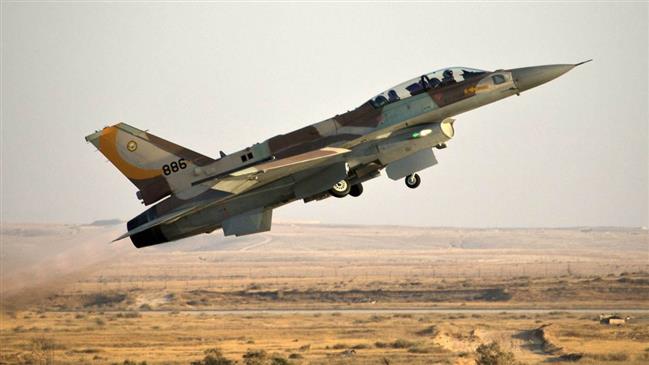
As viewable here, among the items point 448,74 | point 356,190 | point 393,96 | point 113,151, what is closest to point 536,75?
point 448,74

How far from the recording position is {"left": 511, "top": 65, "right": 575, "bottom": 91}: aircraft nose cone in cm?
3512

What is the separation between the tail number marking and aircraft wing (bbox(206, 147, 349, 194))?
304 centimetres

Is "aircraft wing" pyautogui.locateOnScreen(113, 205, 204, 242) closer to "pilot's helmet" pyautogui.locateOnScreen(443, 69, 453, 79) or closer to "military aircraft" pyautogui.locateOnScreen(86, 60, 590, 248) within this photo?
"military aircraft" pyautogui.locateOnScreen(86, 60, 590, 248)

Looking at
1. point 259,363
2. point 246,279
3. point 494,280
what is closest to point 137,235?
point 259,363

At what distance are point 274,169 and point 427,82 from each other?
6.02 meters

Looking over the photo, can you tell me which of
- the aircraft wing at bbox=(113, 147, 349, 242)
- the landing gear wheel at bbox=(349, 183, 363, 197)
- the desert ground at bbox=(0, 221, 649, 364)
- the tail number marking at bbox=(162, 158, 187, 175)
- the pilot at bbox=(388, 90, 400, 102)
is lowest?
the desert ground at bbox=(0, 221, 649, 364)

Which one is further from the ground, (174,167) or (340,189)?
(174,167)

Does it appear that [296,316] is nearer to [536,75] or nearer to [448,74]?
[448,74]

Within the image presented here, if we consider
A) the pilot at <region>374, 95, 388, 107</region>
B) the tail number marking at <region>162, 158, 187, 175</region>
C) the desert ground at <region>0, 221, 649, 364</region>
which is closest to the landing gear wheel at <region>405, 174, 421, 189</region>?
the pilot at <region>374, 95, 388, 107</region>

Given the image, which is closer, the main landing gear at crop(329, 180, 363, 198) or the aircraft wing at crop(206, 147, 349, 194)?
the aircraft wing at crop(206, 147, 349, 194)

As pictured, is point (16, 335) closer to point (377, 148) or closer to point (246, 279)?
point (377, 148)

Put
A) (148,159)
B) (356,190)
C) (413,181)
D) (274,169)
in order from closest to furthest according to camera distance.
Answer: (274,169), (413,181), (356,190), (148,159)

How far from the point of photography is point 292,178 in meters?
36.4

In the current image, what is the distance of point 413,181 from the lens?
116ft
